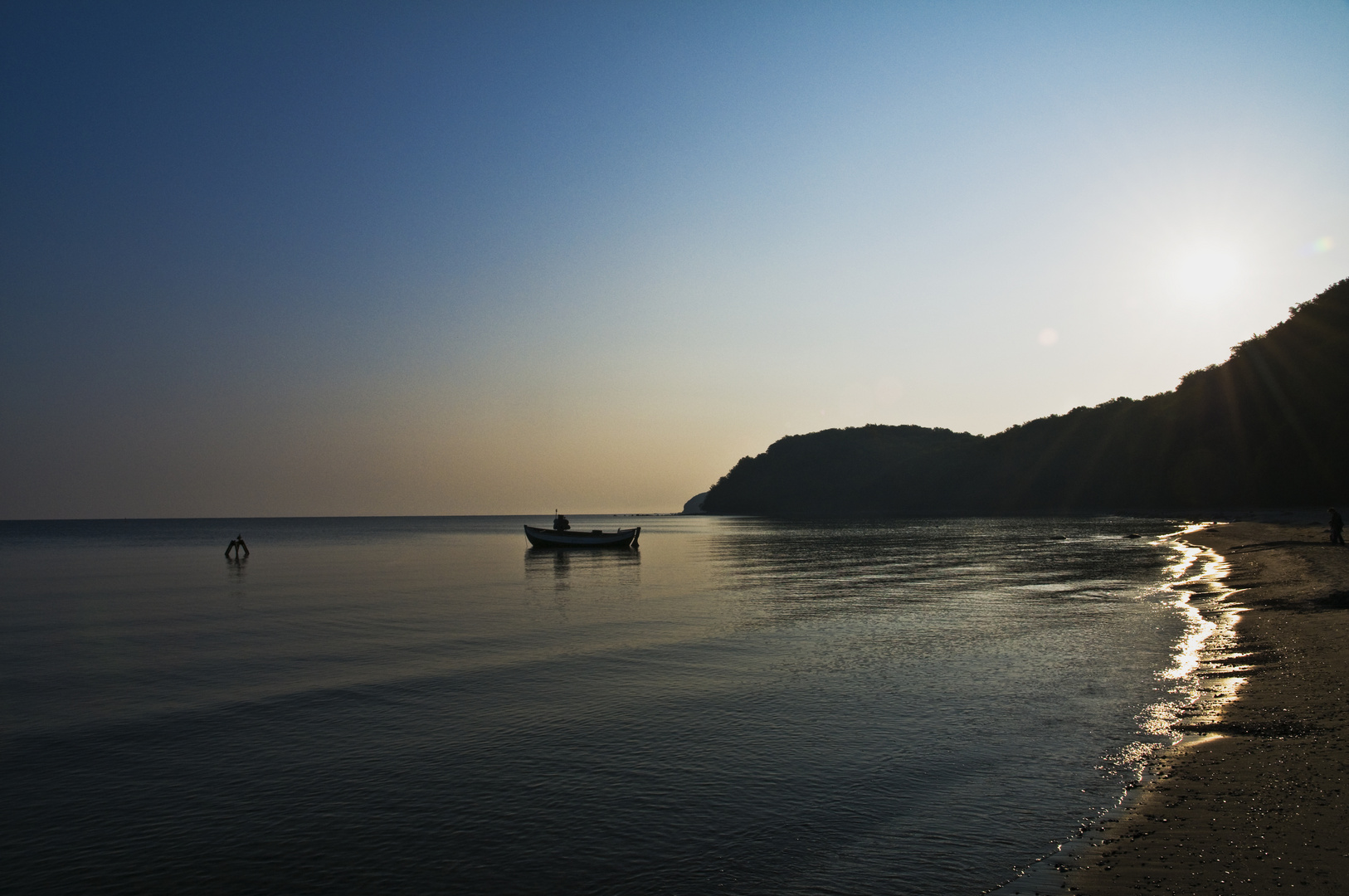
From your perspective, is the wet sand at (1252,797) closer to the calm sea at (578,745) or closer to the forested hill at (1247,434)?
the calm sea at (578,745)

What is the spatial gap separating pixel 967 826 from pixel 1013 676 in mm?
7745

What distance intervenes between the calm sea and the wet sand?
24.8 inches

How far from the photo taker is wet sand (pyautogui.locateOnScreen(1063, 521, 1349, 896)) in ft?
20.4

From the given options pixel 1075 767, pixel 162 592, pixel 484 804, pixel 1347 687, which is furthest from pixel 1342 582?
pixel 162 592

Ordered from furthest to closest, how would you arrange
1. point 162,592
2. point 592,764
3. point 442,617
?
point 162,592 → point 442,617 → point 592,764

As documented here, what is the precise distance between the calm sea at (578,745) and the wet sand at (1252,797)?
2.07 ft

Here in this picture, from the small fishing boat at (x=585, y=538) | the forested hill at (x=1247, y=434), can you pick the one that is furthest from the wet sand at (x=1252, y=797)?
the forested hill at (x=1247, y=434)

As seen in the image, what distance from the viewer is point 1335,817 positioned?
23.1 ft

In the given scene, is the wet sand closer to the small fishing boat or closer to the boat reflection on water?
the boat reflection on water

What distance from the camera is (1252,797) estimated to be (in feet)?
25.5

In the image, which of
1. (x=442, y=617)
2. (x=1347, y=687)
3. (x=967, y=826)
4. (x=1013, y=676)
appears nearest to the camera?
(x=967, y=826)

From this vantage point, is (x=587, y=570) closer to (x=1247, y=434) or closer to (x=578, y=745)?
(x=578, y=745)

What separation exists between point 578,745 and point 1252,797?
8.19 m

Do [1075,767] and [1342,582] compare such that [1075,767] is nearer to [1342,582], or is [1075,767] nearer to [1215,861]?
[1215,861]
